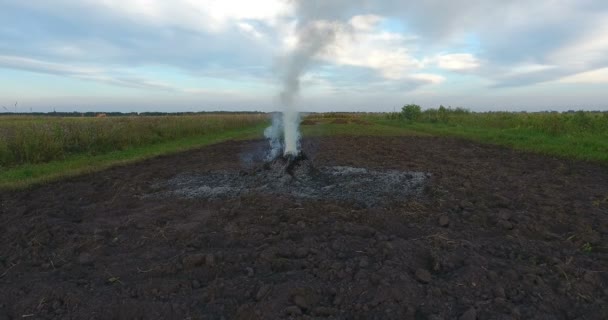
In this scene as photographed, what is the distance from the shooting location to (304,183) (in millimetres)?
8227

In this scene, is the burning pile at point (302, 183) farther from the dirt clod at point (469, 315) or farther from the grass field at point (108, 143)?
the grass field at point (108, 143)

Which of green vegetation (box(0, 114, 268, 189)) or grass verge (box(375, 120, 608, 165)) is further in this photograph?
grass verge (box(375, 120, 608, 165))

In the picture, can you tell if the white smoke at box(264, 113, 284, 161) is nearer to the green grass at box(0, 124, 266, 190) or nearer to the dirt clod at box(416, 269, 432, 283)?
the green grass at box(0, 124, 266, 190)

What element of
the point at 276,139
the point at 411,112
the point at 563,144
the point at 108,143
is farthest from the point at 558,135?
the point at 411,112

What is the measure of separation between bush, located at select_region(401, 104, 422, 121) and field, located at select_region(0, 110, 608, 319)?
36.6 meters

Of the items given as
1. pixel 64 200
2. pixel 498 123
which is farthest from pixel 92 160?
pixel 498 123

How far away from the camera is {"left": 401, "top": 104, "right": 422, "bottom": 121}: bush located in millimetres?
45125

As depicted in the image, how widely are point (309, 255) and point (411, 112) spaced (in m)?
43.5

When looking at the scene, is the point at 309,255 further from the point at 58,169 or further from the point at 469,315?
the point at 58,169

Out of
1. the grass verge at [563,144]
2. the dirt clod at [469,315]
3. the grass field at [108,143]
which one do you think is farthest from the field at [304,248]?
the grass verge at [563,144]

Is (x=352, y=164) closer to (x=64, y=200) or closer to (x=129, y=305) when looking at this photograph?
(x=64, y=200)

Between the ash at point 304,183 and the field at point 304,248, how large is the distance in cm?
8

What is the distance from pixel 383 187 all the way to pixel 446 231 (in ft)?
8.46

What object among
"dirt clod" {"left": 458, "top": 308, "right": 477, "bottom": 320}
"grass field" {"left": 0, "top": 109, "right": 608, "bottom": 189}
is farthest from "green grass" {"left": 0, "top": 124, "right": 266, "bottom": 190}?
"dirt clod" {"left": 458, "top": 308, "right": 477, "bottom": 320}
